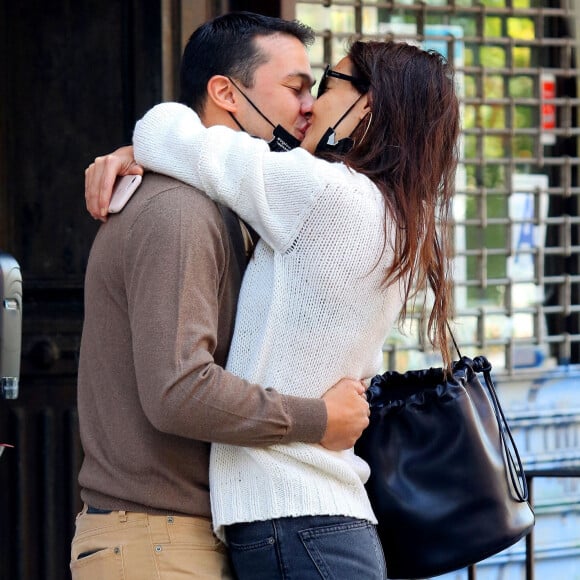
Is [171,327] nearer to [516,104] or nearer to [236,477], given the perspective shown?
[236,477]

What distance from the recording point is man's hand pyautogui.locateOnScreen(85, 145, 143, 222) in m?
2.12

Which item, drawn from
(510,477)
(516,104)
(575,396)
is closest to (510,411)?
(575,396)

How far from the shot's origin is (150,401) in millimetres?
1874

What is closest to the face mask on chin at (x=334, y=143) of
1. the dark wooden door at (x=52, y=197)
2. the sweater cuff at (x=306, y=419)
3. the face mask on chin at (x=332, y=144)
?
the face mask on chin at (x=332, y=144)

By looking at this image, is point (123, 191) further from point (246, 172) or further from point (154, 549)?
point (154, 549)

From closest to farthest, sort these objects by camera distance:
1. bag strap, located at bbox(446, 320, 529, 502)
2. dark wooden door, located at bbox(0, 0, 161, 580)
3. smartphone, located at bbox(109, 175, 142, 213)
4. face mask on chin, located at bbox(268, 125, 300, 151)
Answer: smartphone, located at bbox(109, 175, 142, 213) → bag strap, located at bbox(446, 320, 529, 502) → face mask on chin, located at bbox(268, 125, 300, 151) → dark wooden door, located at bbox(0, 0, 161, 580)

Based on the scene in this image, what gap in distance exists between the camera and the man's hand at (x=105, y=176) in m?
2.12

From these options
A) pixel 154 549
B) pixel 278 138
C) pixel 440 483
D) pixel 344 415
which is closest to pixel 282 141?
pixel 278 138

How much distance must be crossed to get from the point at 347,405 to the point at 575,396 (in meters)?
3.18

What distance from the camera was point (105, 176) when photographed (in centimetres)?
214

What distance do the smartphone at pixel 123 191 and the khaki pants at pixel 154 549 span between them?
0.58 m

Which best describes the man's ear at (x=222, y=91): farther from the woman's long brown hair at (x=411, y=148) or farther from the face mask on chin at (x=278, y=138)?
the woman's long brown hair at (x=411, y=148)

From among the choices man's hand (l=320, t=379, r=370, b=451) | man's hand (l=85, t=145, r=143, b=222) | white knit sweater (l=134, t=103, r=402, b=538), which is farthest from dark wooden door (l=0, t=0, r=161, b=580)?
man's hand (l=320, t=379, r=370, b=451)

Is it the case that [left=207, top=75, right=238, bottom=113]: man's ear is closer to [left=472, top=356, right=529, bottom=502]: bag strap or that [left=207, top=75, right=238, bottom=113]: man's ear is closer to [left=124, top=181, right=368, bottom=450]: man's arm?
[left=124, top=181, right=368, bottom=450]: man's arm
